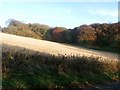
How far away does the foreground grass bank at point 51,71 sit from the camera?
12820 millimetres

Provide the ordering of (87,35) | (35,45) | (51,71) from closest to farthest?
(51,71) < (35,45) < (87,35)

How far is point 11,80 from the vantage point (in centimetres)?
1234

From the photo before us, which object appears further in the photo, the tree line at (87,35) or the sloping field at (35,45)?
the tree line at (87,35)

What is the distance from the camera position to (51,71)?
14516 mm

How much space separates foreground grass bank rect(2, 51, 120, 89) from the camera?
12.8 metres

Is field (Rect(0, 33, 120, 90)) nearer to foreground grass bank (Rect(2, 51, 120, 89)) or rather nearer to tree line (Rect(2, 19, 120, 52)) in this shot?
foreground grass bank (Rect(2, 51, 120, 89))

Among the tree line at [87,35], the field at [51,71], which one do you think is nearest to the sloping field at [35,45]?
the field at [51,71]

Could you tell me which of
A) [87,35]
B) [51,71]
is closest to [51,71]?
[51,71]

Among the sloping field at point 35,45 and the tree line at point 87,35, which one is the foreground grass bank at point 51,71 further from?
the tree line at point 87,35

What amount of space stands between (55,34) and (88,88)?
16419 millimetres

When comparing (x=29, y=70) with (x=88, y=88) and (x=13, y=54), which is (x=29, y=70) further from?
(x=88, y=88)

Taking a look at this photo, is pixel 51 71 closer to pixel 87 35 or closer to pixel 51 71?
pixel 51 71

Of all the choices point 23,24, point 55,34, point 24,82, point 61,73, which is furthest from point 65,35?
point 24,82

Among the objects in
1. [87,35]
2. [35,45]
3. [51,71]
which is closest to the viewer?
[51,71]
